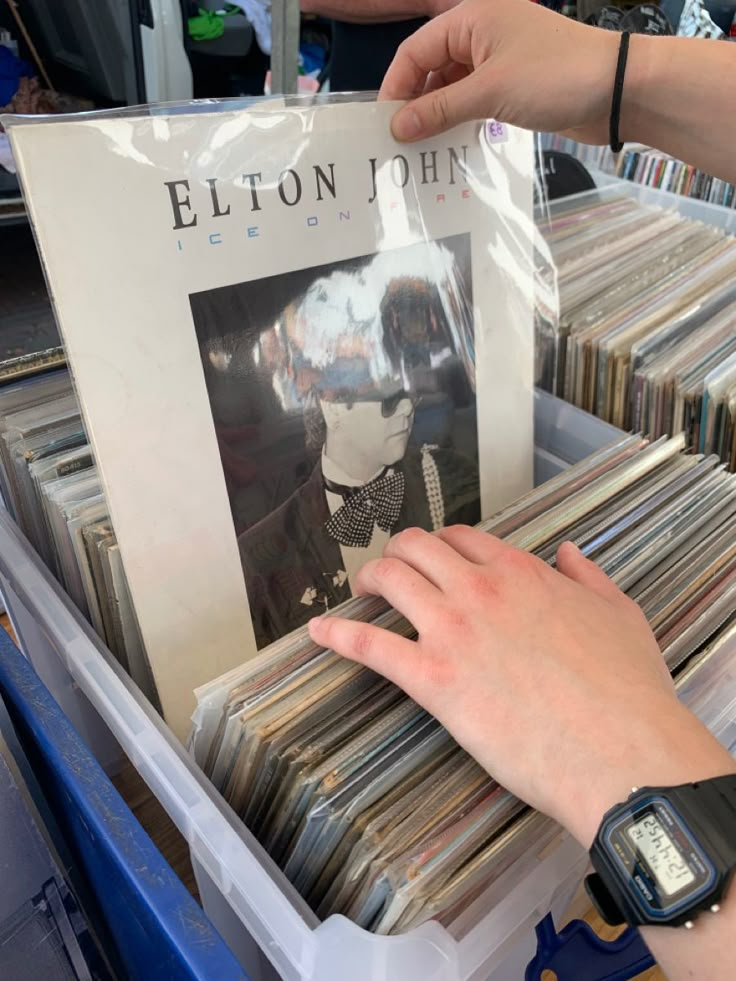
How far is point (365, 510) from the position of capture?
0.71 meters

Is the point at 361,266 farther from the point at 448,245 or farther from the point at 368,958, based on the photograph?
the point at 368,958

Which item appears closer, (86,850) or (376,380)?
(86,850)

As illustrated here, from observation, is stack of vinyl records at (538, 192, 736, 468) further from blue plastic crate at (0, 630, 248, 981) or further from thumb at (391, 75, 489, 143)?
blue plastic crate at (0, 630, 248, 981)

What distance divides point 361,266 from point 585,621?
37cm

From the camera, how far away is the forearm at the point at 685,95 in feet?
2.27

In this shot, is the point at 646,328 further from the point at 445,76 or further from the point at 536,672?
the point at 536,672

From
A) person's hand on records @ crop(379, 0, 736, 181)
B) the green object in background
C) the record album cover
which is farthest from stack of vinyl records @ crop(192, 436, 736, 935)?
the green object in background

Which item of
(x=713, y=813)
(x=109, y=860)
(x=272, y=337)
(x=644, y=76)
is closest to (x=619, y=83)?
(x=644, y=76)

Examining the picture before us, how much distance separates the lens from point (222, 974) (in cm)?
36

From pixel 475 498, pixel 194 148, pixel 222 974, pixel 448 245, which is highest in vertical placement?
pixel 194 148

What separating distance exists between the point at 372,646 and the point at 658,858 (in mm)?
196

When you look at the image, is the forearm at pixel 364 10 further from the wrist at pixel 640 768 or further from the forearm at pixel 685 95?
the wrist at pixel 640 768

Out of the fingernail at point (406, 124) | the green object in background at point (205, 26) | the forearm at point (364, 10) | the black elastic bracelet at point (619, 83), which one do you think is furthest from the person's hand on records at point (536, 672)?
the green object in background at point (205, 26)

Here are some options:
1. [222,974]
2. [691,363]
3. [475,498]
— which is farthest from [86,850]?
[691,363]
